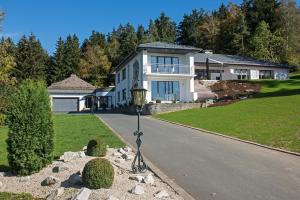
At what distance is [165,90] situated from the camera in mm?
41875

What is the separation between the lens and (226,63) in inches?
2121

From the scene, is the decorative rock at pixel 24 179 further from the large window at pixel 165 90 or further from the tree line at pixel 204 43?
the tree line at pixel 204 43

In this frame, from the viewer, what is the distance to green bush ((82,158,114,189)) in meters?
8.45

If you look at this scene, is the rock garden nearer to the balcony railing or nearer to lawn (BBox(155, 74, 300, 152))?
lawn (BBox(155, 74, 300, 152))

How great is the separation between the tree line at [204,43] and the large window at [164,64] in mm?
26661

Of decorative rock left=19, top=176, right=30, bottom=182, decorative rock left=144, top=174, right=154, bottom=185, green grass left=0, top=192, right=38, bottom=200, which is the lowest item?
green grass left=0, top=192, right=38, bottom=200

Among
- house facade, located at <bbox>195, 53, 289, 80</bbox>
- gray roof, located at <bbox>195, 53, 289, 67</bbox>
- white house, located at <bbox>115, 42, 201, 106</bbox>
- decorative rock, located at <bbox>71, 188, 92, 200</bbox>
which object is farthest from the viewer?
gray roof, located at <bbox>195, 53, 289, 67</bbox>

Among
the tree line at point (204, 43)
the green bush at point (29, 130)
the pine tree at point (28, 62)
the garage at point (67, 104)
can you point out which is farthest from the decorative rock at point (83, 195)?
the pine tree at point (28, 62)

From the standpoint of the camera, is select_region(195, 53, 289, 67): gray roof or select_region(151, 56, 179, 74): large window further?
select_region(195, 53, 289, 67): gray roof

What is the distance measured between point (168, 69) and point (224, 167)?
3064 centimetres

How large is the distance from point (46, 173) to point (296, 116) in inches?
632

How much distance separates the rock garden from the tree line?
2072 inches

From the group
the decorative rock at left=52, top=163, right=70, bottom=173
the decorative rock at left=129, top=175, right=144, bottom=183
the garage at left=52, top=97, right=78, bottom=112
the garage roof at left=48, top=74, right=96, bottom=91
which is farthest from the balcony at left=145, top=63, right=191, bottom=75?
the decorative rock at left=129, top=175, right=144, bottom=183

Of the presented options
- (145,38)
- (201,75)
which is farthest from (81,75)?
(201,75)
